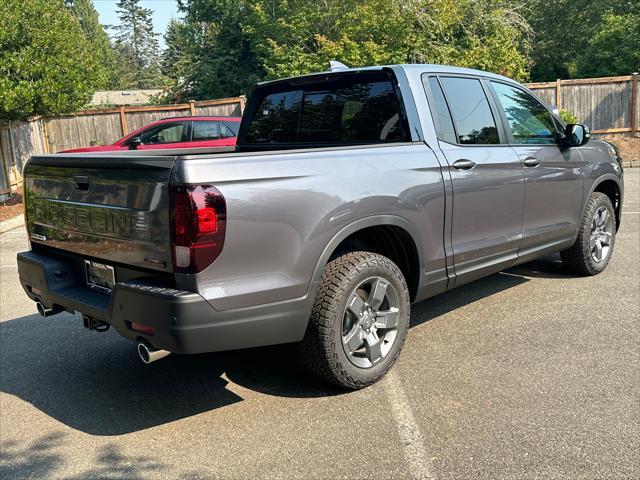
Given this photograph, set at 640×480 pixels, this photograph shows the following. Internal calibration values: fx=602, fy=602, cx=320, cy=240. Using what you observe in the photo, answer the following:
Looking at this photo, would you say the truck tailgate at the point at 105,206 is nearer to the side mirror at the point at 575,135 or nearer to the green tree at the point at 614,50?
the side mirror at the point at 575,135

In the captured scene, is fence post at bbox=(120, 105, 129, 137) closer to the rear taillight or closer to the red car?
the red car

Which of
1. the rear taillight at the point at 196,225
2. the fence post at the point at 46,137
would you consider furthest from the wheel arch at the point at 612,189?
the fence post at the point at 46,137

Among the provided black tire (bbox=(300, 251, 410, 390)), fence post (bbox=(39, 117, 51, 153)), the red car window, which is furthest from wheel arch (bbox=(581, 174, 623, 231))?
fence post (bbox=(39, 117, 51, 153))

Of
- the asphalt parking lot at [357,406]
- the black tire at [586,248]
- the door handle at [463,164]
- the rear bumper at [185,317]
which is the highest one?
the door handle at [463,164]

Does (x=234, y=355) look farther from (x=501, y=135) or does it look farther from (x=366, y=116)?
(x=501, y=135)

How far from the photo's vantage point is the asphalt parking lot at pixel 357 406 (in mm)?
2914

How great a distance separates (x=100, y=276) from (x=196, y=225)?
97cm

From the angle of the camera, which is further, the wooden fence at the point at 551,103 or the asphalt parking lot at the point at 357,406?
the wooden fence at the point at 551,103

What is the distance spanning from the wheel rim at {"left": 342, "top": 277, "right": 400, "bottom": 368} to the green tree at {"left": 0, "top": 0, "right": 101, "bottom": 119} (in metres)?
10.6

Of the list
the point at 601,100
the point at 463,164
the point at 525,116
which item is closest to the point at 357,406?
the point at 463,164

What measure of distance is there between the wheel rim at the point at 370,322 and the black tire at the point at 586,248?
2.71m

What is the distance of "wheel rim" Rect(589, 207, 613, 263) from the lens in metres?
5.83

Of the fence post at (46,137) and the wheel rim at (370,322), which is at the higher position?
the fence post at (46,137)

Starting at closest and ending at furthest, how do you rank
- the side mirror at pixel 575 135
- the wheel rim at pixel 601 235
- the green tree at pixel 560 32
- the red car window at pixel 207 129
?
the side mirror at pixel 575 135 < the wheel rim at pixel 601 235 < the red car window at pixel 207 129 < the green tree at pixel 560 32
